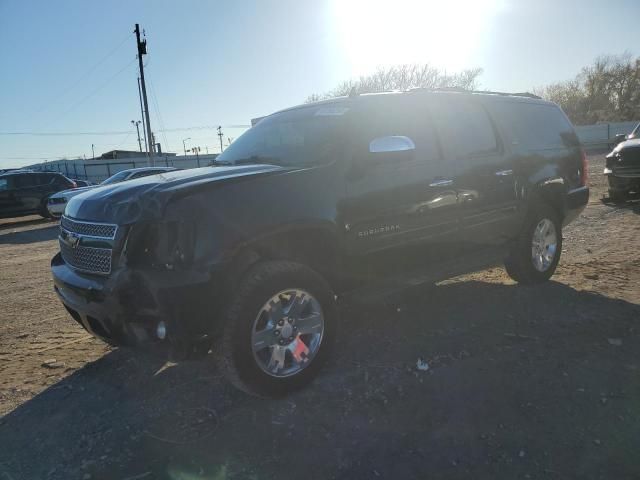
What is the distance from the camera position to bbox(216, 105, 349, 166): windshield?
3.66m

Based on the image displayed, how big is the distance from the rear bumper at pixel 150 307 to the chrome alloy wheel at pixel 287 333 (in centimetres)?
39

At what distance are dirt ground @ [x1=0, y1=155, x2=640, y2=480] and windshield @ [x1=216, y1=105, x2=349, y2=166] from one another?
5.23 feet

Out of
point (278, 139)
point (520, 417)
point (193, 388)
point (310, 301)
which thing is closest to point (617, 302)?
point (520, 417)

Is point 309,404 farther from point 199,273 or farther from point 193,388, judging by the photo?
point 199,273

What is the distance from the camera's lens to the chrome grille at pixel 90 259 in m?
2.94

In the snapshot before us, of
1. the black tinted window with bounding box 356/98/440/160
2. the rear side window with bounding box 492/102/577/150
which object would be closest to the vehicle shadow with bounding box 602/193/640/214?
the rear side window with bounding box 492/102/577/150

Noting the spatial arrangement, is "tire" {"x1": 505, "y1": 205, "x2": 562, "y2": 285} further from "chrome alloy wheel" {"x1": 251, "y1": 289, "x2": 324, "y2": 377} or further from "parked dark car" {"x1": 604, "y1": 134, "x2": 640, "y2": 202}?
"parked dark car" {"x1": 604, "y1": 134, "x2": 640, "y2": 202}

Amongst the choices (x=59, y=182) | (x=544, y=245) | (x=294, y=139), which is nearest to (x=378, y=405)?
(x=294, y=139)

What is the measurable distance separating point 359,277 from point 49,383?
2458 millimetres

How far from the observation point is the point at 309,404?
10.1ft

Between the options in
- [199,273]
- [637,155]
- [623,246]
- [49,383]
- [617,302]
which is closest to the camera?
[199,273]

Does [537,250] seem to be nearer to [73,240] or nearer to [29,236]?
[73,240]

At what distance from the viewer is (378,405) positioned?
302 cm

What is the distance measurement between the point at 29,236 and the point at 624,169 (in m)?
15.1
